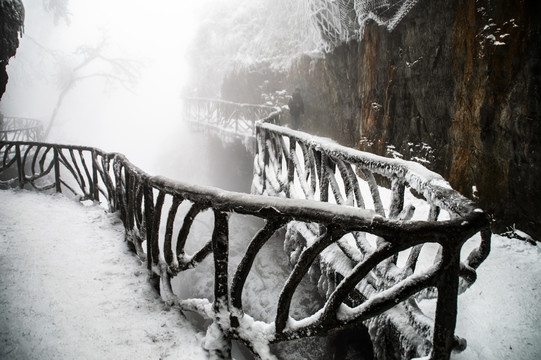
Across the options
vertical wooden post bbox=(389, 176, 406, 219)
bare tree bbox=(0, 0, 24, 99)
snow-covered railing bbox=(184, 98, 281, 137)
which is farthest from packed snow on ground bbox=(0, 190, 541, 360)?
snow-covered railing bbox=(184, 98, 281, 137)

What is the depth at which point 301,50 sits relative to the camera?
1202 centimetres

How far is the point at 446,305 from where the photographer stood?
124 cm

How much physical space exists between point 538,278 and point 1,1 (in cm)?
1114

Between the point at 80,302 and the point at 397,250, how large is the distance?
2390 millimetres

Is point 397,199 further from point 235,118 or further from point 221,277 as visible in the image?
point 235,118

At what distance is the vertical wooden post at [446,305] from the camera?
3.98 feet

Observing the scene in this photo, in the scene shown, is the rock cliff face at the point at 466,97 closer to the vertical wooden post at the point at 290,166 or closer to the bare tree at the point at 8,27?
the vertical wooden post at the point at 290,166

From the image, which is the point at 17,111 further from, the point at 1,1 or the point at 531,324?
the point at 531,324

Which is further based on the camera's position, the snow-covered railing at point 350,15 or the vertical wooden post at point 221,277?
the snow-covered railing at point 350,15

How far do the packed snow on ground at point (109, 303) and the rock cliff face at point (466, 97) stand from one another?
0.87 meters

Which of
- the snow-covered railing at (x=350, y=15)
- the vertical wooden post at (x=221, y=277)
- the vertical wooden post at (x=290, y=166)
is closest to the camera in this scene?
the vertical wooden post at (x=221, y=277)

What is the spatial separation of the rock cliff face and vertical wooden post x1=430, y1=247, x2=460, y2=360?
2933mm

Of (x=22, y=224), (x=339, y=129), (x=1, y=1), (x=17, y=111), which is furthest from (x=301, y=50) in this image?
(x=17, y=111)

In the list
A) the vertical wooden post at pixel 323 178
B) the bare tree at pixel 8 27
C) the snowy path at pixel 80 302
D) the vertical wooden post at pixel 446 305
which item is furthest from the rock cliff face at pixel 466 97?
the bare tree at pixel 8 27
